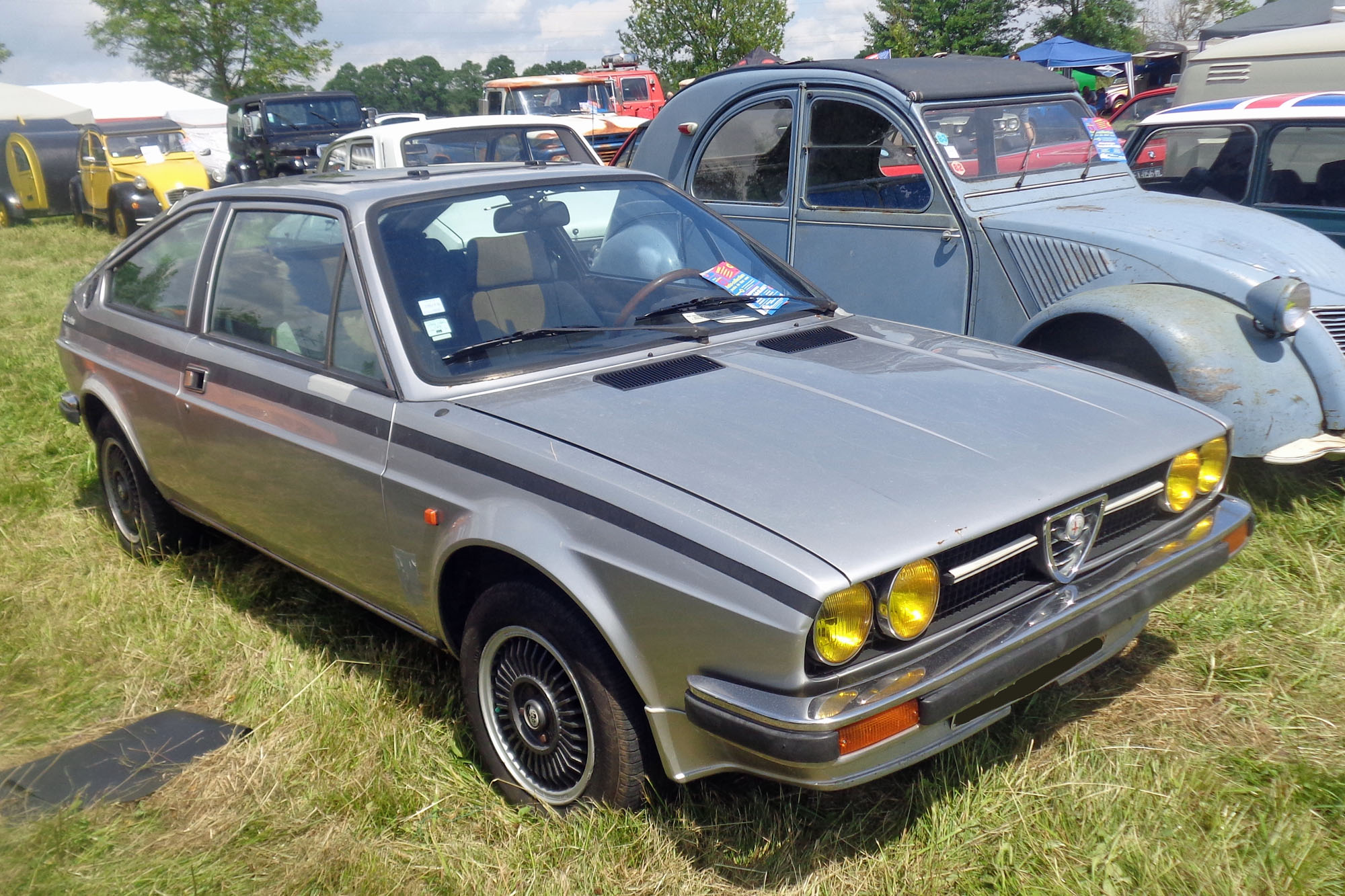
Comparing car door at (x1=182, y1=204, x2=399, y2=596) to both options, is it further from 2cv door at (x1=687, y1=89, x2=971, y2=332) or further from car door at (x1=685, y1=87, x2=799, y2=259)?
2cv door at (x1=687, y1=89, x2=971, y2=332)

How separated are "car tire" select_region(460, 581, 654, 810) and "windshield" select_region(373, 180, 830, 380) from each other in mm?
704

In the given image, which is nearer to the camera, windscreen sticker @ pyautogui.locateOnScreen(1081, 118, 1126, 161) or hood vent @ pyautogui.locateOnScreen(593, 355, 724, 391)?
hood vent @ pyautogui.locateOnScreen(593, 355, 724, 391)

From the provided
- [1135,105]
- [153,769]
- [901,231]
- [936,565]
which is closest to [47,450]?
[153,769]

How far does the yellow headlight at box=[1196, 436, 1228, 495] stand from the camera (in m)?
2.81

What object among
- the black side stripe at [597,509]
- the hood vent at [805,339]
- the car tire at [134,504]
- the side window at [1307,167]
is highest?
the side window at [1307,167]

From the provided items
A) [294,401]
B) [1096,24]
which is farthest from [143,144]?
[1096,24]

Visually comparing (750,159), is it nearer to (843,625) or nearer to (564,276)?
(564,276)

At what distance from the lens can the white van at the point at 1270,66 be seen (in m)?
7.08

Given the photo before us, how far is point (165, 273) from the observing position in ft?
13.1

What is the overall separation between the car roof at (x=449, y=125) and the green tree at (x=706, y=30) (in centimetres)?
2350

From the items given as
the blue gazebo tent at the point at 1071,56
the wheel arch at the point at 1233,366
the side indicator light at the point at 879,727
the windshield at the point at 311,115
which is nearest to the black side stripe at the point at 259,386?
the side indicator light at the point at 879,727

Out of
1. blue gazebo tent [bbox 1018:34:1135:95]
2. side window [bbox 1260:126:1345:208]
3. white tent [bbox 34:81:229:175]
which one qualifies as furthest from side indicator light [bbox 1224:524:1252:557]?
white tent [bbox 34:81:229:175]

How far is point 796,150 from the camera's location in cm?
530

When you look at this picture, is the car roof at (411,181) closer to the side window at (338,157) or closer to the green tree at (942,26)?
A: the side window at (338,157)
